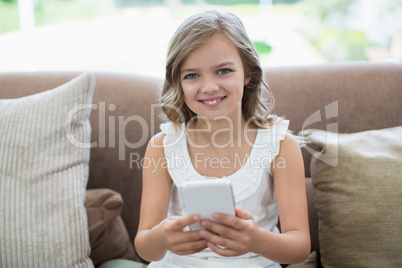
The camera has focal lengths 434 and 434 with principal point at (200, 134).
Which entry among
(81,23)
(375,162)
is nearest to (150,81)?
(375,162)

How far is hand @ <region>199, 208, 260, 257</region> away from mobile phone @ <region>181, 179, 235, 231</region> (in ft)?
0.07

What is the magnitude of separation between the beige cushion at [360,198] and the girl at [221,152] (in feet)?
0.41

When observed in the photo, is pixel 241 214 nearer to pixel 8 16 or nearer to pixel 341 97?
pixel 341 97

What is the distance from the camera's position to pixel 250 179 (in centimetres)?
145

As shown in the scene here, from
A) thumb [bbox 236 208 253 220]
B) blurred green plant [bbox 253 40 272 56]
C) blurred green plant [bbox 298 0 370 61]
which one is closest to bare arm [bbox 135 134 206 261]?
thumb [bbox 236 208 253 220]

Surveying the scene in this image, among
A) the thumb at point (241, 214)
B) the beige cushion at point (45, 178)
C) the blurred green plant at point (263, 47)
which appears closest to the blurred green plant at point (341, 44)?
the blurred green plant at point (263, 47)

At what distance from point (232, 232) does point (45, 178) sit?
2.35 feet

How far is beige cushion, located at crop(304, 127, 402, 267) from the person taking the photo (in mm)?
1316

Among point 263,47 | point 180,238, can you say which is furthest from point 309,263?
point 263,47

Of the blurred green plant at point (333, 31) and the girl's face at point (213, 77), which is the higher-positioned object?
the blurred green plant at point (333, 31)

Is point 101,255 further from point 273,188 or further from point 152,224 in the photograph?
point 273,188

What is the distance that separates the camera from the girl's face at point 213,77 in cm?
132

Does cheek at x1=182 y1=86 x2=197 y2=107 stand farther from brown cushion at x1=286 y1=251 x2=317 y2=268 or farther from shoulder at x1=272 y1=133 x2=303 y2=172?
brown cushion at x1=286 y1=251 x2=317 y2=268

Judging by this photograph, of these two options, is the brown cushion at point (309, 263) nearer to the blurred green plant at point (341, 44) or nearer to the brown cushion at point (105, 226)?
the brown cushion at point (105, 226)
